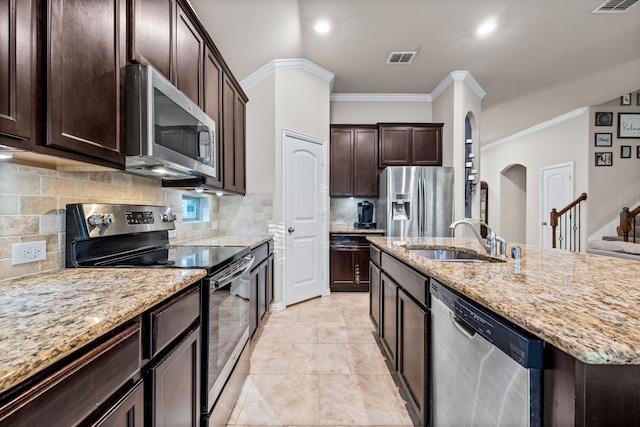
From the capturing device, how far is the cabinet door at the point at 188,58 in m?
1.71

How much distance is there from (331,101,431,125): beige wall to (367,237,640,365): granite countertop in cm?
352

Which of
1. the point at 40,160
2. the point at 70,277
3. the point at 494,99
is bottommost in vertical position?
the point at 70,277

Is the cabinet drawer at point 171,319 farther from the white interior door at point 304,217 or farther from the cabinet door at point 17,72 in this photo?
the white interior door at point 304,217

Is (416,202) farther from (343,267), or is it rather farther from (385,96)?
(385,96)

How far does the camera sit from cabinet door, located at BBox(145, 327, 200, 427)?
2.96ft

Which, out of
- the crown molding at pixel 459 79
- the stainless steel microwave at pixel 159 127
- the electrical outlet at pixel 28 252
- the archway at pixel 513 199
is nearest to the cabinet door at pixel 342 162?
the crown molding at pixel 459 79

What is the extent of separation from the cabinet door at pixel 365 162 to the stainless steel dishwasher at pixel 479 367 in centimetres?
305

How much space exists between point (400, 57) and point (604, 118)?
Result: 446cm

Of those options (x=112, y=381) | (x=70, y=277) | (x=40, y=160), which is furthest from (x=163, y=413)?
(x=40, y=160)

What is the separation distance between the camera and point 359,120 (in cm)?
455

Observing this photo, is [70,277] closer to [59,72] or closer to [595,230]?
[59,72]

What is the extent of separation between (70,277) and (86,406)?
2.29 ft

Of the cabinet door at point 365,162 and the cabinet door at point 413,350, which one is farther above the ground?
the cabinet door at point 365,162

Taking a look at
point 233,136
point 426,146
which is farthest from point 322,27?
point 426,146
